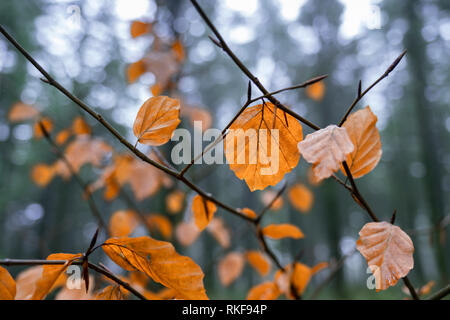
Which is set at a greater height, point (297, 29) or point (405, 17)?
point (297, 29)

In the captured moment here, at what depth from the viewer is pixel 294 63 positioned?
5.87 meters

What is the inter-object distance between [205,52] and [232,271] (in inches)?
145

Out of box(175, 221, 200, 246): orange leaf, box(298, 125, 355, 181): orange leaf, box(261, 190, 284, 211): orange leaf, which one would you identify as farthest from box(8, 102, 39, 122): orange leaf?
box(298, 125, 355, 181): orange leaf

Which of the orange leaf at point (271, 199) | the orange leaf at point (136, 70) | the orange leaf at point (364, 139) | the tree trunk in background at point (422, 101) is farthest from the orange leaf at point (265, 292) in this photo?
the tree trunk in background at point (422, 101)

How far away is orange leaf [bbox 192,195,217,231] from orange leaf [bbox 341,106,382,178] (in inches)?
9.3

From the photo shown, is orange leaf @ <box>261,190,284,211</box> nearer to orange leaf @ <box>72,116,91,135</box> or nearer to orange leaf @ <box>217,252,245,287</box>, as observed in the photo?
orange leaf @ <box>217,252,245,287</box>

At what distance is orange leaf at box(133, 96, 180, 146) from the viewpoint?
40 cm

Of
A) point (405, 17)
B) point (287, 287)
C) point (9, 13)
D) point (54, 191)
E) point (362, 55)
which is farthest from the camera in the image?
point (54, 191)

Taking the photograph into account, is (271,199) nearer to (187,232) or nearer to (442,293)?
(187,232)

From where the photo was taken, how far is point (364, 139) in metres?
0.39

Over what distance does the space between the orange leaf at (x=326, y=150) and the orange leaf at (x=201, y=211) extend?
0.83 ft

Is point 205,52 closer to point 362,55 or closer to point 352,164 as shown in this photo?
point 362,55

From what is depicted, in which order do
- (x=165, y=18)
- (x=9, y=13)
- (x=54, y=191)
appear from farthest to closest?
(x=54, y=191)
(x=9, y=13)
(x=165, y=18)

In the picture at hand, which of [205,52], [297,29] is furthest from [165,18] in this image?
[297,29]
